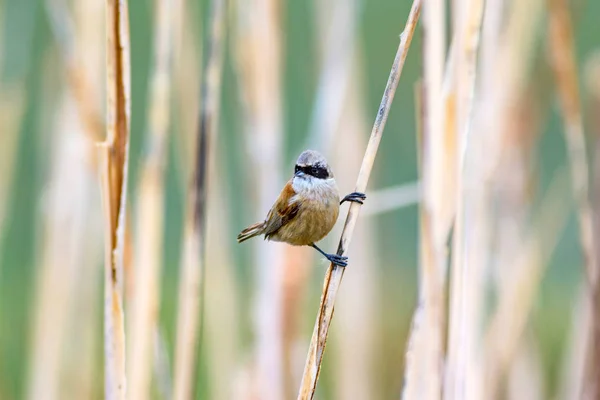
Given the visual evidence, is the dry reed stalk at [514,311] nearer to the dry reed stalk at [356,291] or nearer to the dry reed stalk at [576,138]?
the dry reed stalk at [576,138]

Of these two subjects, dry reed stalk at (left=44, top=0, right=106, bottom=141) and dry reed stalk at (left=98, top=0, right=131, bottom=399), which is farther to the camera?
dry reed stalk at (left=44, top=0, right=106, bottom=141)

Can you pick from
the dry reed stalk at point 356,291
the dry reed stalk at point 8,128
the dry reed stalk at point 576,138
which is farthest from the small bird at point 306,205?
the dry reed stalk at point 8,128

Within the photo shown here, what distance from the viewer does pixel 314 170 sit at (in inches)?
61.4

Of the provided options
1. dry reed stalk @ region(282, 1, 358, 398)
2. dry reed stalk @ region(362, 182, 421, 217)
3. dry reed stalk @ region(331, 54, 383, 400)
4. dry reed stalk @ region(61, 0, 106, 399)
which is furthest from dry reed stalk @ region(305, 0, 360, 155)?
dry reed stalk @ region(61, 0, 106, 399)

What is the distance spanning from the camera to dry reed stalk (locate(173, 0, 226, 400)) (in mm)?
1455

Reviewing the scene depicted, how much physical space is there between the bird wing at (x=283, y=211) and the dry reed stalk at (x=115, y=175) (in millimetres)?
481

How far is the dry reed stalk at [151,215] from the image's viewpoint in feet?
4.80

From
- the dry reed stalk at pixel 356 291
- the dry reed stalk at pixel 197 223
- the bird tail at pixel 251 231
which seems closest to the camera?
the dry reed stalk at pixel 197 223

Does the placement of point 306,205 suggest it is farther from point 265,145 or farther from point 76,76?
point 76,76

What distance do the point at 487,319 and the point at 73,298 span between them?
3.90 feet

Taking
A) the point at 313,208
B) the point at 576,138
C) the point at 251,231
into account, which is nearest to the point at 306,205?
the point at 313,208

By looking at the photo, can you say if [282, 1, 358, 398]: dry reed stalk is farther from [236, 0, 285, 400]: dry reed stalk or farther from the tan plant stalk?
the tan plant stalk

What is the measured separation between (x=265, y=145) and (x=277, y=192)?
4.5 inches

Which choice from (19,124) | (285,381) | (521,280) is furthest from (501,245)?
(19,124)
